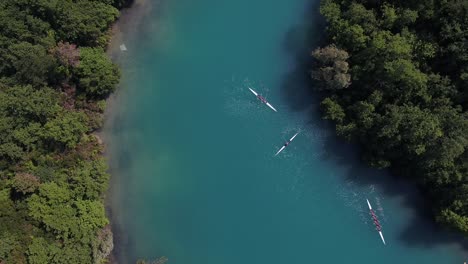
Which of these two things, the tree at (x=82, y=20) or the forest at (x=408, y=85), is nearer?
the forest at (x=408, y=85)

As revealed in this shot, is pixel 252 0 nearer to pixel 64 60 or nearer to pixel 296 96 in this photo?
pixel 296 96

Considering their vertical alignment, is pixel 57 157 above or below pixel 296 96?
below

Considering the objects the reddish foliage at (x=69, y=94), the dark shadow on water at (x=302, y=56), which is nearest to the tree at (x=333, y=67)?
the dark shadow on water at (x=302, y=56)

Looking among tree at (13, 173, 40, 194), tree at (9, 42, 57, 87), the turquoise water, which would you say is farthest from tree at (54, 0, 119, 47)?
tree at (13, 173, 40, 194)

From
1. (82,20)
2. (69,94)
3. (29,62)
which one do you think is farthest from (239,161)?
(29,62)

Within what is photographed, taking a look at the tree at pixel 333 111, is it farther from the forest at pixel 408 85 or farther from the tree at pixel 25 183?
the tree at pixel 25 183

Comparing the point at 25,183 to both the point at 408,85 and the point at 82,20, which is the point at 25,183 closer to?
the point at 82,20

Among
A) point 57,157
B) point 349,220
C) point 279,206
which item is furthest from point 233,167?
point 57,157
